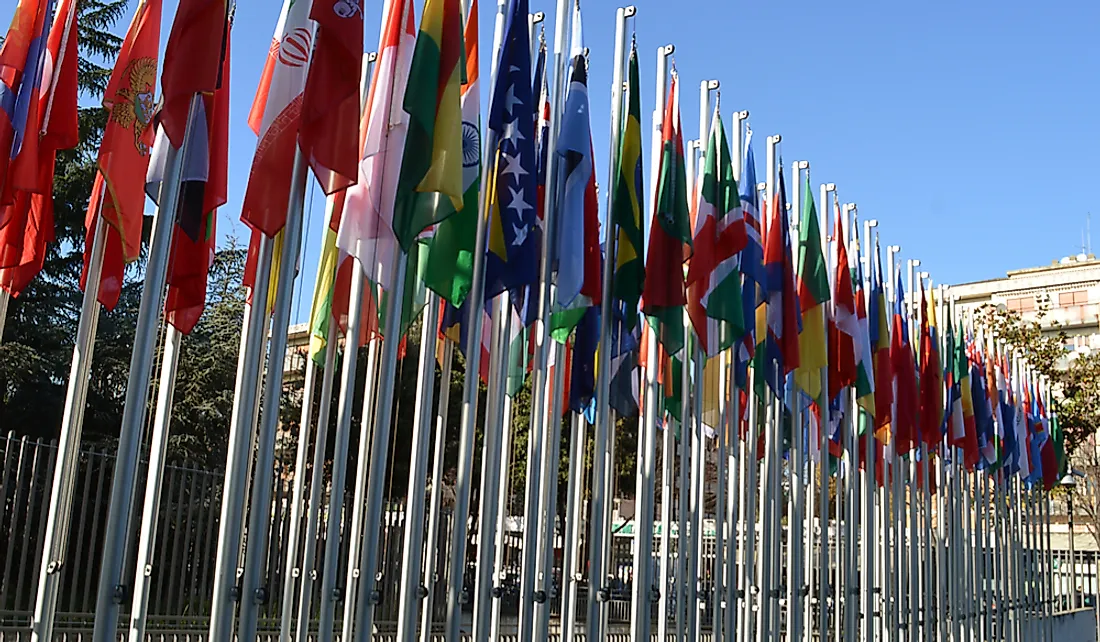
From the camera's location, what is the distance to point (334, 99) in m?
7.32

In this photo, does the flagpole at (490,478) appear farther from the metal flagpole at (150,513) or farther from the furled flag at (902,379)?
the furled flag at (902,379)

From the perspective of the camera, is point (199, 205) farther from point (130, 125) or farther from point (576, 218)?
point (576, 218)

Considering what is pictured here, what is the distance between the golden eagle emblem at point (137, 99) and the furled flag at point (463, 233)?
2.11 meters

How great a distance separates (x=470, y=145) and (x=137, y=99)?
2.27 m

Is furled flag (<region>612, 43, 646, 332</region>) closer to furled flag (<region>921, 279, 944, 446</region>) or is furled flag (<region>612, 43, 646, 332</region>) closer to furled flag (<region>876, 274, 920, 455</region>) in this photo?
furled flag (<region>876, 274, 920, 455</region>)

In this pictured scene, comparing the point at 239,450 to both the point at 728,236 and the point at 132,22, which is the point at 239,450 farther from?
the point at 728,236

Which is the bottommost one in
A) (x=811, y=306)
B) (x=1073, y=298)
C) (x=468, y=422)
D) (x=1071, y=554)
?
(x=1071, y=554)

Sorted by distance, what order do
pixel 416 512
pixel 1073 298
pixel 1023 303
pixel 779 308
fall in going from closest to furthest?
pixel 416 512
pixel 779 308
pixel 1023 303
pixel 1073 298

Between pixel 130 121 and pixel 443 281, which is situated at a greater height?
pixel 130 121

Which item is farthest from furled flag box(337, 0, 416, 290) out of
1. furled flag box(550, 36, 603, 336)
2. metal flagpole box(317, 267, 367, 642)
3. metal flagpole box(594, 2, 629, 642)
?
metal flagpole box(594, 2, 629, 642)

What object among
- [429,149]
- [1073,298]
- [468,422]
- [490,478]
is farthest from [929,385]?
[1073,298]

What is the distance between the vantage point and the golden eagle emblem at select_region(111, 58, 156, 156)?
25.2 feet

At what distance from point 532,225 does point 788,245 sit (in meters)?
4.60

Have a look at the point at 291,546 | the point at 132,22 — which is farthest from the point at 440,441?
the point at 132,22
